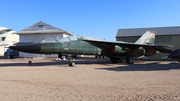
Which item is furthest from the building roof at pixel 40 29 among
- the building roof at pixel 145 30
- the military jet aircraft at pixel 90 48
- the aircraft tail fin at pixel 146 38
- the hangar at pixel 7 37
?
the military jet aircraft at pixel 90 48

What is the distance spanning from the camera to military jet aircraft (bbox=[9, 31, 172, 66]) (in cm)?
1376

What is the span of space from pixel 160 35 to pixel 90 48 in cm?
1858

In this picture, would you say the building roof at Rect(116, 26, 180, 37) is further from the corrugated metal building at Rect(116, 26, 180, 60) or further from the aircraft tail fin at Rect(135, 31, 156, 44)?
the aircraft tail fin at Rect(135, 31, 156, 44)

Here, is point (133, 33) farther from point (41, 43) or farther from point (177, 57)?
point (41, 43)

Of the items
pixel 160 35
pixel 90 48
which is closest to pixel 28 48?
pixel 90 48

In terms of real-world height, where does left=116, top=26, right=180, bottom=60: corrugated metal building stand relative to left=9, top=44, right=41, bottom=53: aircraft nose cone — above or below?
above

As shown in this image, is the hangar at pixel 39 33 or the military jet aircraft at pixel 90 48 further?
the hangar at pixel 39 33

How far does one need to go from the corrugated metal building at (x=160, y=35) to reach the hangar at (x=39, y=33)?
11564 millimetres

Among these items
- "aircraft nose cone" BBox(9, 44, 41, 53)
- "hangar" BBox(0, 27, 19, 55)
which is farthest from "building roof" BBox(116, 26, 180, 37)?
"hangar" BBox(0, 27, 19, 55)

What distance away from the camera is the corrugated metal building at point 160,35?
97.9ft

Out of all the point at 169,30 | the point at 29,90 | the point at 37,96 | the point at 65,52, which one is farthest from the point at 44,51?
the point at 169,30

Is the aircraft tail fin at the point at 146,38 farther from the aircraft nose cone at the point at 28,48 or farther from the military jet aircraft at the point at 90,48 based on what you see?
the aircraft nose cone at the point at 28,48

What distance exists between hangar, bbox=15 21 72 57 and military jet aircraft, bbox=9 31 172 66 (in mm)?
18437

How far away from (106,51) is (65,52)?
15.4 ft
